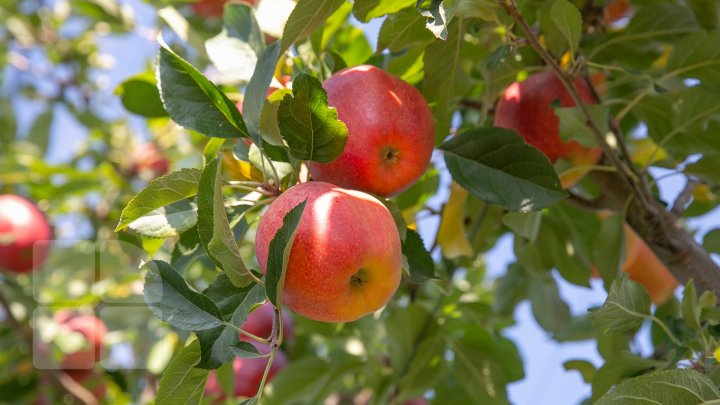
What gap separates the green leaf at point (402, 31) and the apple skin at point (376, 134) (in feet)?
0.39

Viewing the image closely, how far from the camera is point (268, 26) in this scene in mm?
1480

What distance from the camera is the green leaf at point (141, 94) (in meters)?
1.56

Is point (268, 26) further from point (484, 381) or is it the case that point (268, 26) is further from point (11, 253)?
point (11, 253)

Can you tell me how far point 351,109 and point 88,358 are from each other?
2058 mm

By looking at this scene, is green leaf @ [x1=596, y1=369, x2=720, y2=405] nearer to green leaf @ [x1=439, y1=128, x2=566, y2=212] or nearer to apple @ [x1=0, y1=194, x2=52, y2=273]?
green leaf @ [x1=439, y1=128, x2=566, y2=212]

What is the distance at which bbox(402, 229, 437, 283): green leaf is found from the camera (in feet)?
3.88

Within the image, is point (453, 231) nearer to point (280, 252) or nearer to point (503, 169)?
point (503, 169)

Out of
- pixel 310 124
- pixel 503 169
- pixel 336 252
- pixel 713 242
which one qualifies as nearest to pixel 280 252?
pixel 336 252

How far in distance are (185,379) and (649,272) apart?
4.07 feet

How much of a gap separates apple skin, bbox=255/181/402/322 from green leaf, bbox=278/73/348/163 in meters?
0.06

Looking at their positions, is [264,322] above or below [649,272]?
below

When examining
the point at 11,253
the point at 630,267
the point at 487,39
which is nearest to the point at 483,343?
the point at 630,267

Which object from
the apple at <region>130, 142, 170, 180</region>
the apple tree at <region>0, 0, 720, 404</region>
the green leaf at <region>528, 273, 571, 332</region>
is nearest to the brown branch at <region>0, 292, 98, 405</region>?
the apple tree at <region>0, 0, 720, 404</region>

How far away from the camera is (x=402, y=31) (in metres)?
1.29
